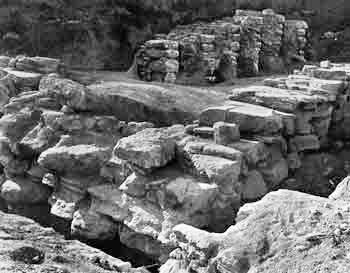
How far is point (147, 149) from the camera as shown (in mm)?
11297

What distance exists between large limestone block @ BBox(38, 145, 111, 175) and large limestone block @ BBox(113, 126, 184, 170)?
28.5 inches

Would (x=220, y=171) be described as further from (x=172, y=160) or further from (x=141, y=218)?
(x=141, y=218)

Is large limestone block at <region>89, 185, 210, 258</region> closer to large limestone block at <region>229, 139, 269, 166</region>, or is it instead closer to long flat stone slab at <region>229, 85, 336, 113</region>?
large limestone block at <region>229, 139, 269, 166</region>

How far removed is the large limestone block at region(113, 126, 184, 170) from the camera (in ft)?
37.0

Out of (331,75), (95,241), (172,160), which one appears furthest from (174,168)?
(331,75)

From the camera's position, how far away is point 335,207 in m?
8.12

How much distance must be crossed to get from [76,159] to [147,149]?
2.40m

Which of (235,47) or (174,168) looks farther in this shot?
(235,47)

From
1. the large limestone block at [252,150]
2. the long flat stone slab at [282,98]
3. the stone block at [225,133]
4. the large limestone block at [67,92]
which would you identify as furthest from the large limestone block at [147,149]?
the long flat stone slab at [282,98]

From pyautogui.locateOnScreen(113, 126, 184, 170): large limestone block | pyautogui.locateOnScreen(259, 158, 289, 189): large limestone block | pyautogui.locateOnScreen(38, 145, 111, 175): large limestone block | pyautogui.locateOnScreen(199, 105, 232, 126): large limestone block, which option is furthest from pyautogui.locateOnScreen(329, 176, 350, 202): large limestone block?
pyautogui.locateOnScreen(38, 145, 111, 175): large limestone block

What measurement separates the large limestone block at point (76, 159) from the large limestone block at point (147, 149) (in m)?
0.72

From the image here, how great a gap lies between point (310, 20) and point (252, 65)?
26.2 ft

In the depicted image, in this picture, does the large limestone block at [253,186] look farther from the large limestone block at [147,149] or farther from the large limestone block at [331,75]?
the large limestone block at [331,75]

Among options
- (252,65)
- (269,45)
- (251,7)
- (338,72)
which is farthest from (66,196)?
(251,7)
